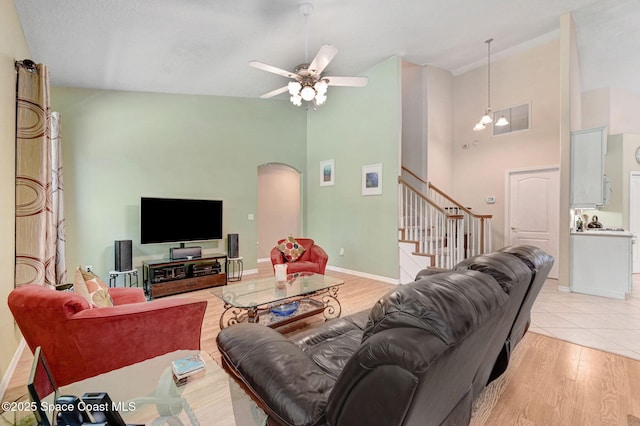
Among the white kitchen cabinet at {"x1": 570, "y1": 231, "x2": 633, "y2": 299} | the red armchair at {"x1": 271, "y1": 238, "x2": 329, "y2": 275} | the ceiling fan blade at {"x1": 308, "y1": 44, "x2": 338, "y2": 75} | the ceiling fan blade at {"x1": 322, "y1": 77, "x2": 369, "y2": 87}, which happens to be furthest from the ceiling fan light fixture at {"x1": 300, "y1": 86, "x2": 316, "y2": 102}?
the white kitchen cabinet at {"x1": 570, "y1": 231, "x2": 633, "y2": 299}

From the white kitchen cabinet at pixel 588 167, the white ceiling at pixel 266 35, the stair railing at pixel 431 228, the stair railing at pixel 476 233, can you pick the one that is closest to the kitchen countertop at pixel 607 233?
the white kitchen cabinet at pixel 588 167

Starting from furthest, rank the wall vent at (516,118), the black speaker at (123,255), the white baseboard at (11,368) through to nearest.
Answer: the wall vent at (516,118), the black speaker at (123,255), the white baseboard at (11,368)

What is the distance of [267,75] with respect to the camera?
4.50 meters

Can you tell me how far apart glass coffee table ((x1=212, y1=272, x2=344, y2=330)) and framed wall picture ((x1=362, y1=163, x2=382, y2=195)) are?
2.33 m

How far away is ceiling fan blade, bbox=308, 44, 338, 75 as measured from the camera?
271 cm

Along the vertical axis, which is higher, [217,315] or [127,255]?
[127,255]

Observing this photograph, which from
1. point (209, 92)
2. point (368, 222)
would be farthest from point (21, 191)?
point (368, 222)

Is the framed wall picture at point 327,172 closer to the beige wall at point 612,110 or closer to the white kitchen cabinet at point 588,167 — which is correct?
the white kitchen cabinet at point 588,167

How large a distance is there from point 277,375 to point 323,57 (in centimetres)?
274

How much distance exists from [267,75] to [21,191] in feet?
11.0

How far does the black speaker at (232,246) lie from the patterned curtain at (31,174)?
102 inches

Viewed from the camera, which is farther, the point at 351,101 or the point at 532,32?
the point at 351,101

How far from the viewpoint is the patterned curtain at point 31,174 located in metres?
2.33

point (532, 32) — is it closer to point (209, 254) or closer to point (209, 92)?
point (209, 92)
